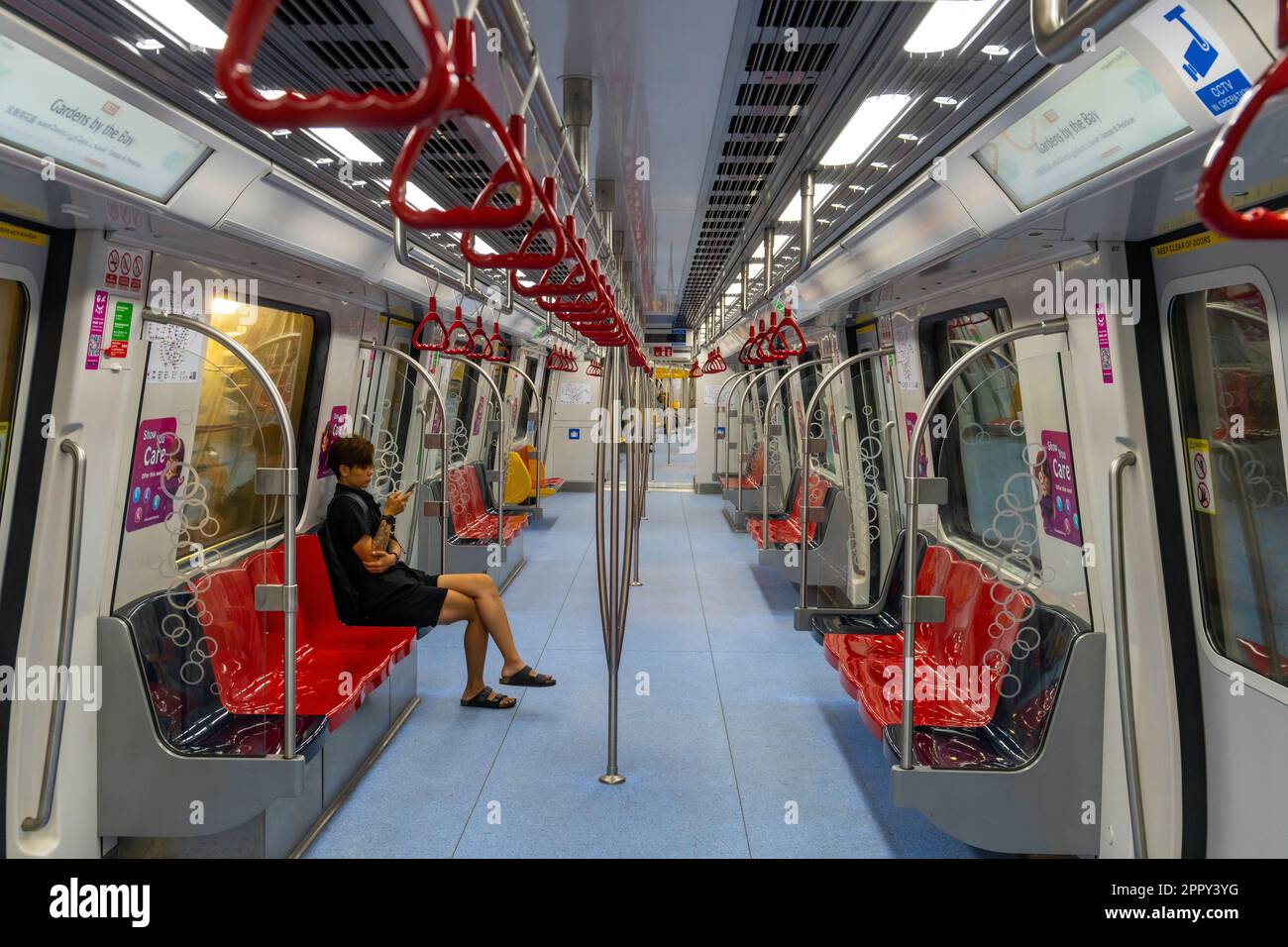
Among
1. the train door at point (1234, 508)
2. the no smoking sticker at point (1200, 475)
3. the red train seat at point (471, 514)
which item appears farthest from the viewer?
the red train seat at point (471, 514)

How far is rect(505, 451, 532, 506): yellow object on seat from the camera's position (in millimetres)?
10844

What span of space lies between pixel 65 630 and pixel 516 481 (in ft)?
26.6

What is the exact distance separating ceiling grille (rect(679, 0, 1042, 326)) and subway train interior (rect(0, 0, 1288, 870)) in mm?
21

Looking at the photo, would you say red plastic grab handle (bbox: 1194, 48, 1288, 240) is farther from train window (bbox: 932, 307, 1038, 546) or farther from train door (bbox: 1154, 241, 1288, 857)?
train window (bbox: 932, 307, 1038, 546)

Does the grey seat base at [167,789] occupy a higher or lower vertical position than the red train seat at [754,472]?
lower

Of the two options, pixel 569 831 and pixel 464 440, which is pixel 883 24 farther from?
pixel 464 440

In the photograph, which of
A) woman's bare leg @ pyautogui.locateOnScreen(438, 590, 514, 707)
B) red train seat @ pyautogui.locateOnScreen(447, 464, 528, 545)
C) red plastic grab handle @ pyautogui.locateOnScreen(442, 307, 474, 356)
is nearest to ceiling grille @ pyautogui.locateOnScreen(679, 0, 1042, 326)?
red plastic grab handle @ pyautogui.locateOnScreen(442, 307, 474, 356)

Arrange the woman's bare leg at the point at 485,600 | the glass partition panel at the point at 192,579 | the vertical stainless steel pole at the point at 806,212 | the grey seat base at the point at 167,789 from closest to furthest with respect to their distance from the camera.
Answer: the grey seat base at the point at 167,789 → the glass partition panel at the point at 192,579 → the vertical stainless steel pole at the point at 806,212 → the woman's bare leg at the point at 485,600

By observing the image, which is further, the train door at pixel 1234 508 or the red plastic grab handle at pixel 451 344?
the red plastic grab handle at pixel 451 344

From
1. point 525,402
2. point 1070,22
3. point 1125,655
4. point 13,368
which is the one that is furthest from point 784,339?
point 525,402

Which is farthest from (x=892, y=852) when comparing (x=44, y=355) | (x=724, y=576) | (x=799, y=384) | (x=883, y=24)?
(x=799, y=384)

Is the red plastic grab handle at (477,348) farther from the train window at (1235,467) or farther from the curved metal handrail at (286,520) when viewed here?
the train window at (1235,467)

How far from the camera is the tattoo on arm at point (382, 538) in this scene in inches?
191

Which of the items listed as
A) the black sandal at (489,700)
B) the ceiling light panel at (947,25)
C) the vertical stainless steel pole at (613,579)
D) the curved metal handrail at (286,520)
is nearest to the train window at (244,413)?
→ the curved metal handrail at (286,520)
